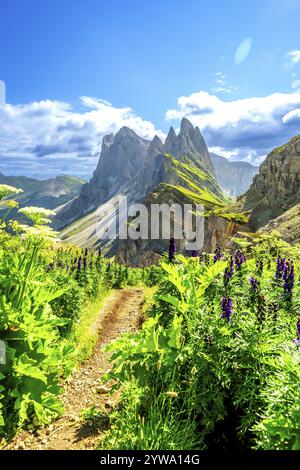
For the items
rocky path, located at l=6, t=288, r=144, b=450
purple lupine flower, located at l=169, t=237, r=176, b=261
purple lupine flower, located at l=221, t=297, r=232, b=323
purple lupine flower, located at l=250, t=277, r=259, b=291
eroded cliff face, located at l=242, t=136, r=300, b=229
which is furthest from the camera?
eroded cliff face, located at l=242, t=136, r=300, b=229

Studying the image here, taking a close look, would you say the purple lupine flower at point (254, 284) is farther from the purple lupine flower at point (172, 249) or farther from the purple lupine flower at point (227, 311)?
the purple lupine flower at point (172, 249)

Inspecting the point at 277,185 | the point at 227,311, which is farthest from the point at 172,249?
the point at 277,185

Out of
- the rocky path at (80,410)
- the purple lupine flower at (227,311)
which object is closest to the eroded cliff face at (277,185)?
A: the rocky path at (80,410)

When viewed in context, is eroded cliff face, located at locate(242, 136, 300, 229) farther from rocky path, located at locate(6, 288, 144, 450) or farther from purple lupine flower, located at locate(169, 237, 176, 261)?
rocky path, located at locate(6, 288, 144, 450)

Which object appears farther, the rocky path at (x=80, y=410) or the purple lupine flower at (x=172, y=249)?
the purple lupine flower at (x=172, y=249)

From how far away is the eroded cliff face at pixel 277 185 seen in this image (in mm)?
91000

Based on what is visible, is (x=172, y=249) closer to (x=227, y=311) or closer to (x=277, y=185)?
(x=227, y=311)

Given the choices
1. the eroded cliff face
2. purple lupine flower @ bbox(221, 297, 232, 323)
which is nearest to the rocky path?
purple lupine flower @ bbox(221, 297, 232, 323)

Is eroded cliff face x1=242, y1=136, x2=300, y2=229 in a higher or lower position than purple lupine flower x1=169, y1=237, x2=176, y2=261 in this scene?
higher

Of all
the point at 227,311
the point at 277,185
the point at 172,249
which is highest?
the point at 277,185

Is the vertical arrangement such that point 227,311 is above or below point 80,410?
above

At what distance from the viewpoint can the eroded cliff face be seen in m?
91.0

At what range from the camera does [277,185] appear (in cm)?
9669
